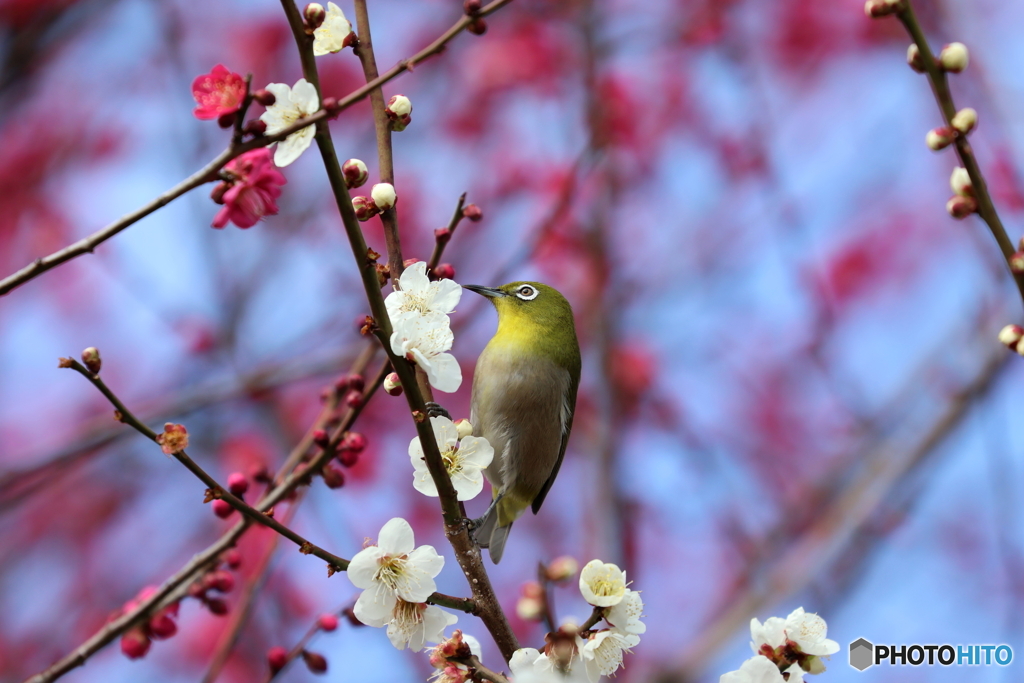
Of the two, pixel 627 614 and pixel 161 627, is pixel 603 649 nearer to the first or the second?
pixel 627 614

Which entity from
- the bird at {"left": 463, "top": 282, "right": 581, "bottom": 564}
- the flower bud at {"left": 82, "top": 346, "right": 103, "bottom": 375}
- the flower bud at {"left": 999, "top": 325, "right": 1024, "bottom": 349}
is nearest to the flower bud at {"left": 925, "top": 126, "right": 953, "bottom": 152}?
the flower bud at {"left": 999, "top": 325, "right": 1024, "bottom": 349}

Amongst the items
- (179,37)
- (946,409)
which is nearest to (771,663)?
(946,409)

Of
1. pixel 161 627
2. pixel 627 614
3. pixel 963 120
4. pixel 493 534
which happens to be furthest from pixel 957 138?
pixel 493 534

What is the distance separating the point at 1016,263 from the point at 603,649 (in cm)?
128

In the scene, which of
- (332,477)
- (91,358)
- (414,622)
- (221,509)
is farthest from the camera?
(332,477)

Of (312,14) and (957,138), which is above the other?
(312,14)

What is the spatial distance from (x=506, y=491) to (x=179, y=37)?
147 inches

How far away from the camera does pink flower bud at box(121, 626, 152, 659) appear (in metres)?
2.34

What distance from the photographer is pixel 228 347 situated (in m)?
5.20

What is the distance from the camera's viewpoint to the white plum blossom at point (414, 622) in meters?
1.92

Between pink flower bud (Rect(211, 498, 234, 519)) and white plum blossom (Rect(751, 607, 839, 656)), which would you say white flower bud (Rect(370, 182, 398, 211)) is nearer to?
pink flower bud (Rect(211, 498, 234, 519))

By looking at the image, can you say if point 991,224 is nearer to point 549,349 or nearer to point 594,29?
point 549,349

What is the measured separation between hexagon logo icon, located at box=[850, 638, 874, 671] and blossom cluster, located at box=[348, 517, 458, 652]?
6.35 ft

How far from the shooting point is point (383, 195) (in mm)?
1959
